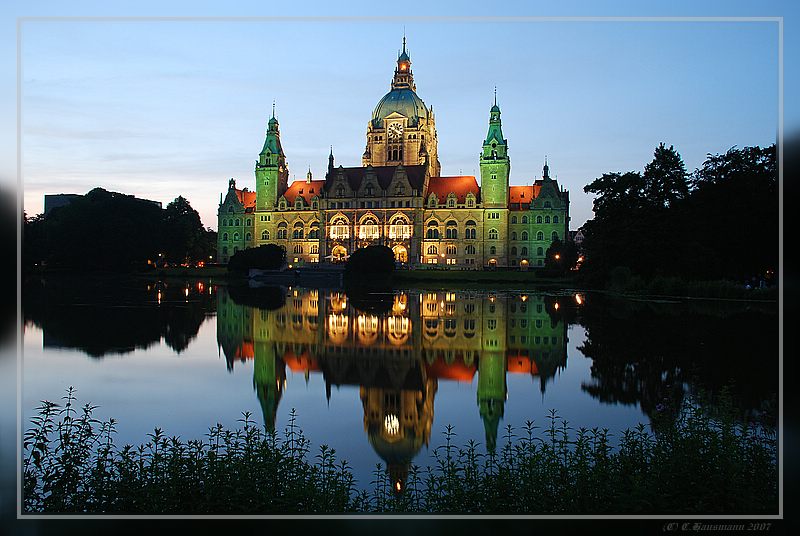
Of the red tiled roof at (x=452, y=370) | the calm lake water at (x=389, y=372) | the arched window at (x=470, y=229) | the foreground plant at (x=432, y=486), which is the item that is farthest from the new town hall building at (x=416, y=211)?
the foreground plant at (x=432, y=486)

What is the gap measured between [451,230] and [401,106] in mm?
27858

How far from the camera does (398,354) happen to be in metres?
16.6

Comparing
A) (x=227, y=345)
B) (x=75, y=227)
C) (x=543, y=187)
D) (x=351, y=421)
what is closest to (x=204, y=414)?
(x=351, y=421)

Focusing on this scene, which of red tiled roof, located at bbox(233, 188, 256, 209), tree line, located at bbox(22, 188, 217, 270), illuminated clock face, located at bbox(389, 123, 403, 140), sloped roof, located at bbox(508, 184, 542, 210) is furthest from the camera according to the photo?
red tiled roof, located at bbox(233, 188, 256, 209)

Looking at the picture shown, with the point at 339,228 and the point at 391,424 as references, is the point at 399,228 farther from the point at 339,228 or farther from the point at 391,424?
the point at 391,424

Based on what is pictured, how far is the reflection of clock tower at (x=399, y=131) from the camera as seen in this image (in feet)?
362

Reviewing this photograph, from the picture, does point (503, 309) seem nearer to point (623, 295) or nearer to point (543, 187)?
point (623, 295)

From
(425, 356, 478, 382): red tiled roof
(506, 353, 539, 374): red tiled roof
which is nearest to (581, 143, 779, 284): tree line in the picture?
(506, 353, 539, 374): red tiled roof

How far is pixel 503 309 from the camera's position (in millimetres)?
32375

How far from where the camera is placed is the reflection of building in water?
10211 mm

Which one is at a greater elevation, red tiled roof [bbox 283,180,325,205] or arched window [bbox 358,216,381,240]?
red tiled roof [bbox 283,180,325,205]

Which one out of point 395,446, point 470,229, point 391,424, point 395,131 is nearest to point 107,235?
point 470,229

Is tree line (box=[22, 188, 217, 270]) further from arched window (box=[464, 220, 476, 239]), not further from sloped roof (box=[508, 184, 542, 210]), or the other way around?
sloped roof (box=[508, 184, 542, 210])

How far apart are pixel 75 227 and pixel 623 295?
6463cm
